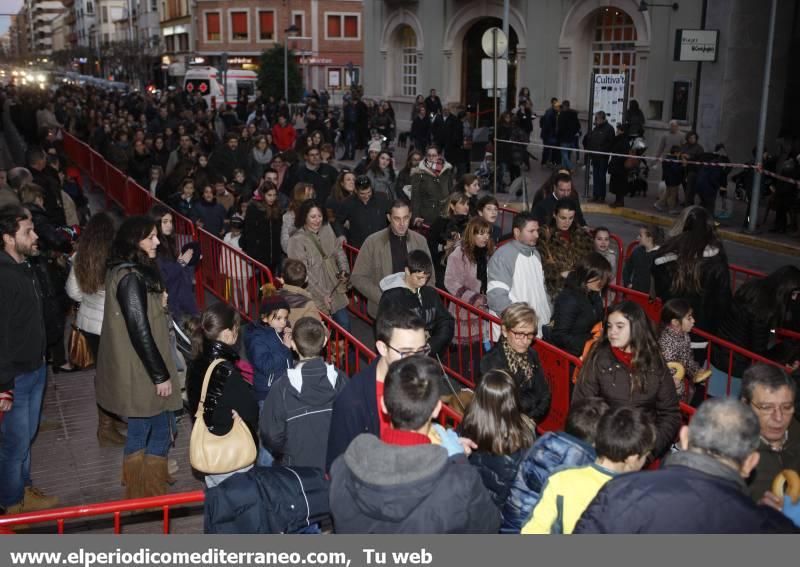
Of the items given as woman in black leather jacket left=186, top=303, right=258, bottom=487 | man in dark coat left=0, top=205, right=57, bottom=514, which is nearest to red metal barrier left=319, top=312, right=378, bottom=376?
woman in black leather jacket left=186, top=303, right=258, bottom=487

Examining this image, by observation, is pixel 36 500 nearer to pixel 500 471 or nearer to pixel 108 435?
pixel 108 435

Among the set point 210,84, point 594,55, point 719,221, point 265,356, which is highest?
point 594,55

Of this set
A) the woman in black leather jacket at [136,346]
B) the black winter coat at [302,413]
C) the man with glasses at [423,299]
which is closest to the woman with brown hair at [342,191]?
the man with glasses at [423,299]

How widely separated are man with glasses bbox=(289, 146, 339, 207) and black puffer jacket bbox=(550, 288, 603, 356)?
19.3 feet

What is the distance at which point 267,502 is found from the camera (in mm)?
3773

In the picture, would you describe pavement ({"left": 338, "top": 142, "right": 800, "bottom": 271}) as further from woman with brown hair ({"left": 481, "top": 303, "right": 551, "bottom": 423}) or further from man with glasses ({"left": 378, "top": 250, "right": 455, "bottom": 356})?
woman with brown hair ({"left": 481, "top": 303, "right": 551, "bottom": 423})

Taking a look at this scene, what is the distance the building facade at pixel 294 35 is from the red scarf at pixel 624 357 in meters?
58.3

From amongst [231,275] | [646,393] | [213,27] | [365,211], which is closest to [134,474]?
[646,393]

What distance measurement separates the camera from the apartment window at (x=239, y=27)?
63.6 meters

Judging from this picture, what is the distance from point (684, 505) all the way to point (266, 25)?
65.0 m

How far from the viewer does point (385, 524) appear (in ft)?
9.99

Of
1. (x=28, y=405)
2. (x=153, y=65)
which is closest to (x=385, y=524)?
(x=28, y=405)

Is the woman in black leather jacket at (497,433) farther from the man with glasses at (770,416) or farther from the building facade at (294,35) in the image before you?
the building facade at (294,35)

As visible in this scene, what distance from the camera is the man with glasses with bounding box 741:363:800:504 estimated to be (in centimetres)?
400
